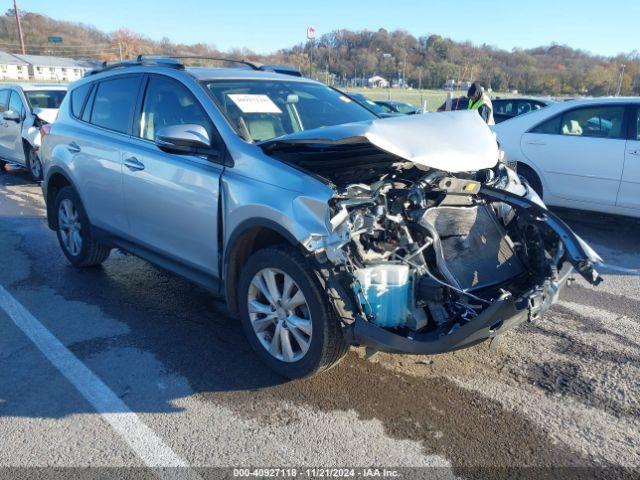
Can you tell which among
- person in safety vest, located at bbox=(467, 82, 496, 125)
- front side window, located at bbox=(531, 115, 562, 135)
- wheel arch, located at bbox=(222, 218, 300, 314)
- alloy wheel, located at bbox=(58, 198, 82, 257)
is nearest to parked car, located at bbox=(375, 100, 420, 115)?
person in safety vest, located at bbox=(467, 82, 496, 125)

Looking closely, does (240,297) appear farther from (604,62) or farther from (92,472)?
(604,62)

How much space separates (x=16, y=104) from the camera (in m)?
11.0

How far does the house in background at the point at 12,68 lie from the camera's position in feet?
234

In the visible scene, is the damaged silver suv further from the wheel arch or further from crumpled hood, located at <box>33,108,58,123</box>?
crumpled hood, located at <box>33,108,58,123</box>

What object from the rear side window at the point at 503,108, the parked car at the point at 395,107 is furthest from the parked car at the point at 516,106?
the parked car at the point at 395,107

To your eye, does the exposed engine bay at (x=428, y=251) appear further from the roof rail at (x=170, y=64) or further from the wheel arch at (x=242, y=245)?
the roof rail at (x=170, y=64)

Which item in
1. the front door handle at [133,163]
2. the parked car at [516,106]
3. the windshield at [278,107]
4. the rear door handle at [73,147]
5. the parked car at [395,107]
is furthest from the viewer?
the parked car at [395,107]

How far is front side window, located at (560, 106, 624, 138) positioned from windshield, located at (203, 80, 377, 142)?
352 cm

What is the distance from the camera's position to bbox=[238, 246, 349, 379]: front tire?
304 centimetres

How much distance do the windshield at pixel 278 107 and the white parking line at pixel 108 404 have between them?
1840 mm

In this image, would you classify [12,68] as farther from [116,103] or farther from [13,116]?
[116,103]

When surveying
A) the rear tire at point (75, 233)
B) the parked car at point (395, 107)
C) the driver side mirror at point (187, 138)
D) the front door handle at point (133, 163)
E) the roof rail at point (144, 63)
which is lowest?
the rear tire at point (75, 233)

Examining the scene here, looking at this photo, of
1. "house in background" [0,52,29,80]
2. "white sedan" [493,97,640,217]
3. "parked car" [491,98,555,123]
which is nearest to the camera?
"white sedan" [493,97,640,217]

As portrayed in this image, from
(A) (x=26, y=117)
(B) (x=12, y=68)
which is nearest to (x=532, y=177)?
(A) (x=26, y=117)
